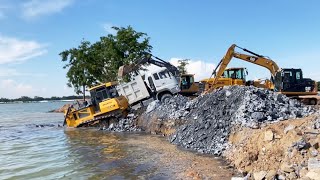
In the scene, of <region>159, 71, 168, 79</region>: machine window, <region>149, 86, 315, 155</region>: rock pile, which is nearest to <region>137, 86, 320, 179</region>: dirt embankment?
<region>149, 86, 315, 155</region>: rock pile

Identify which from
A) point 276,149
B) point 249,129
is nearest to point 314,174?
Result: point 276,149

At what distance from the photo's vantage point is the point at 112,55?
3922 centimetres

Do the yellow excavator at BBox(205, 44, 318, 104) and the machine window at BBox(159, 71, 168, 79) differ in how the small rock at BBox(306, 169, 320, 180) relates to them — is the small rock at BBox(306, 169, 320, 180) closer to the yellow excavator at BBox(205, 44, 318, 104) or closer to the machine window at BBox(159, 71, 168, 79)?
the yellow excavator at BBox(205, 44, 318, 104)

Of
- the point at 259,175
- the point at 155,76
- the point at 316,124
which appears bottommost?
the point at 259,175

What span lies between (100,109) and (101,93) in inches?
47.4

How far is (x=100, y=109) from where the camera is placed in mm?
24766

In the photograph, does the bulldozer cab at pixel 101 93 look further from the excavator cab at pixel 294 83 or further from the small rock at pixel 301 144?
the small rock at pixel 301 144

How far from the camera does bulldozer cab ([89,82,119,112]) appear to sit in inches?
993

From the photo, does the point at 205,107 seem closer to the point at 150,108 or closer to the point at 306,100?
the point at 150,108

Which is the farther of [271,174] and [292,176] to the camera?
[271,174]

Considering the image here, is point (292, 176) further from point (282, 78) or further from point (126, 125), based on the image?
point (282, 78)

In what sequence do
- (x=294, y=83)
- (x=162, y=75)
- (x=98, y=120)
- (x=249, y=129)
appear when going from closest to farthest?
(x=249, y=129) → (x=294, y=83) → (x=98, y=120) → (x=162, y=75)

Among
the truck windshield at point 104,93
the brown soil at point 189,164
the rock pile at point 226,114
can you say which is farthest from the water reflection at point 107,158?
the truck windshield at point 104,93

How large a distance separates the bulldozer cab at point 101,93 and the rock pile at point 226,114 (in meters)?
8.12
